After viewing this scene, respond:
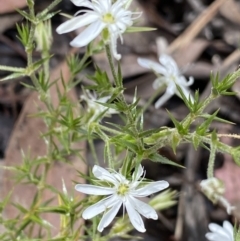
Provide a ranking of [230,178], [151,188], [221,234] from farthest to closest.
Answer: [230,178], [221,234], [151,188]

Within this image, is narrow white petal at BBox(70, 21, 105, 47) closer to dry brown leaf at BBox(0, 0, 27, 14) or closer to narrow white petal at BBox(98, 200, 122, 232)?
narrow white petal at BBox(98, 200, 122, 232)

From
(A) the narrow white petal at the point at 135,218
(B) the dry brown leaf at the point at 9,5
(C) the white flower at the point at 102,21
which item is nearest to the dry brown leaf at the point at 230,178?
(B) the dry brown leaf at the point at 9,5

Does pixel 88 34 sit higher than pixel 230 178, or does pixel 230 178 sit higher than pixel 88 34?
pixel 230 178

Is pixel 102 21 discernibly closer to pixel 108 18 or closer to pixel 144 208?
pixel 108 18

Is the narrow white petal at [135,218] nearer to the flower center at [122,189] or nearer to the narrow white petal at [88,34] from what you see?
the flower center at [122,189]

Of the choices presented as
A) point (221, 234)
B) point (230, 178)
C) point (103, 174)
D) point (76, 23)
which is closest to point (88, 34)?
point (76, 23)

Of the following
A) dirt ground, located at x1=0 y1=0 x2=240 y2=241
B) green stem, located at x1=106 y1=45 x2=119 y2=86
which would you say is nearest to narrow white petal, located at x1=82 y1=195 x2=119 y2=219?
green stem, located at x1=106 y1=45 x2=119 y2=86

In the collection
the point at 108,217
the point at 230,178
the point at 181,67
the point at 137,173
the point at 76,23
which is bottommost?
the point at 108,217
